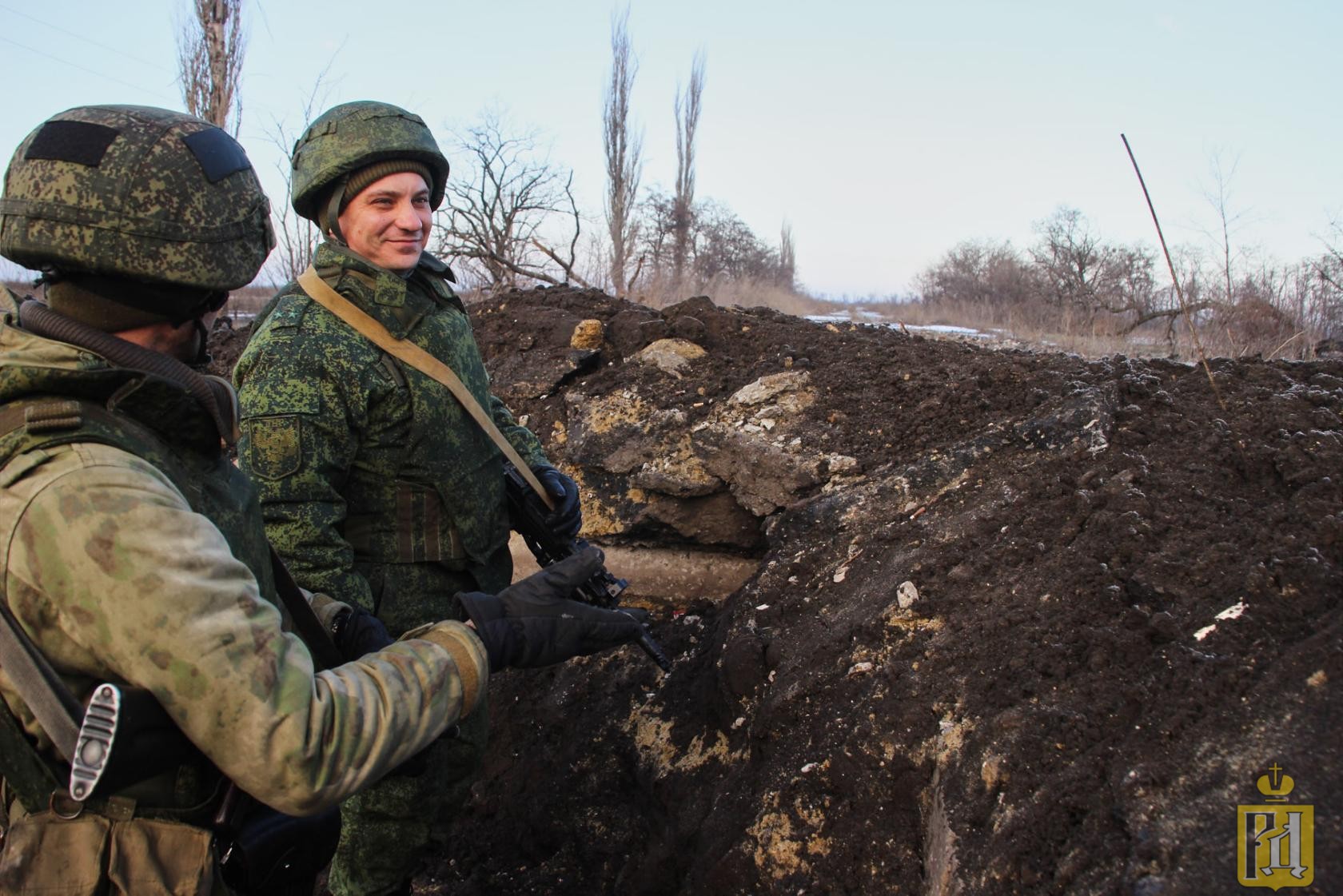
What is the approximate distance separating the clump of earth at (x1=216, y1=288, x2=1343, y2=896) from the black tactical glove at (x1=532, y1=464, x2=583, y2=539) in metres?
0.66

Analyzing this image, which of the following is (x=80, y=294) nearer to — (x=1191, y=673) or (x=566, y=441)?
(x=1191, y=673)

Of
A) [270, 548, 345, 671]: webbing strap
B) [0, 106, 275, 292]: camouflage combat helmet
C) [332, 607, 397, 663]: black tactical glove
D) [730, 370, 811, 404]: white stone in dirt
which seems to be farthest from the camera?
[730, 370, 811, 404]: white stone in dirt

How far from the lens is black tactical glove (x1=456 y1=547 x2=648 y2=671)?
→ 66.1 inches

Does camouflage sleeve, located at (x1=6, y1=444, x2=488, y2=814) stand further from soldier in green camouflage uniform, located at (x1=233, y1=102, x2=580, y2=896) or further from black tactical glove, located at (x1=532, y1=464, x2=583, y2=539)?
black tactical glove, located at (x1=532, y1=464, x2=583, y2=539)

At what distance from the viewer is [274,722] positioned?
4.03 ft

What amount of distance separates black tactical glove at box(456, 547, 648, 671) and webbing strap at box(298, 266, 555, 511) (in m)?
0.73

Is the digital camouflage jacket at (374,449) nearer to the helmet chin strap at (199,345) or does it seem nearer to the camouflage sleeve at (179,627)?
the helmet chin strap at (199,345)

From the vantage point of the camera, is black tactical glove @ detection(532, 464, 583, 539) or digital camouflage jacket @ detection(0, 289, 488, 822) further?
black tactical glove @ detection(532, 464, 583, 539)

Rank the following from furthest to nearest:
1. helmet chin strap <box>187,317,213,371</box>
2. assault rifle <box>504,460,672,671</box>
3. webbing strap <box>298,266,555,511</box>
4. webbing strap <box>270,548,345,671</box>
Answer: assault rifle <box>504,460,672,671</box>
webbing strap <box>298,266,555,511</box>
webbing strap <box>270,548,345,671</box>
helmet chin strap <box>187,317,213,371</box>

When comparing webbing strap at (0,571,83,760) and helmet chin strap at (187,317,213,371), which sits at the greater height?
helmet chin strap at (187,317,213,371)

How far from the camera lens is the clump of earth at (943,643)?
161 cm

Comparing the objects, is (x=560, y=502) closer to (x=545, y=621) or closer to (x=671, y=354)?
(x=545, y=621)

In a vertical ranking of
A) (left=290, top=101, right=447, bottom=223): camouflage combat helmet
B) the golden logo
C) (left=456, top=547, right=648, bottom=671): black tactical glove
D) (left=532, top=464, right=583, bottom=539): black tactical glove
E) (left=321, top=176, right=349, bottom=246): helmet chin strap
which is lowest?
the golden logo

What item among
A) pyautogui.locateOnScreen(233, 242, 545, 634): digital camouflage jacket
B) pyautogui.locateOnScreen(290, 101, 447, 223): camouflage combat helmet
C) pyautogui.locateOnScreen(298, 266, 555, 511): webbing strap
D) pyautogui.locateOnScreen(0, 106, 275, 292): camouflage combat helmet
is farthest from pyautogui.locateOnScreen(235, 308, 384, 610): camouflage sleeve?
pyautogui.locateOnScreen(0, 106, 275, 292): camouflage combat helmet
